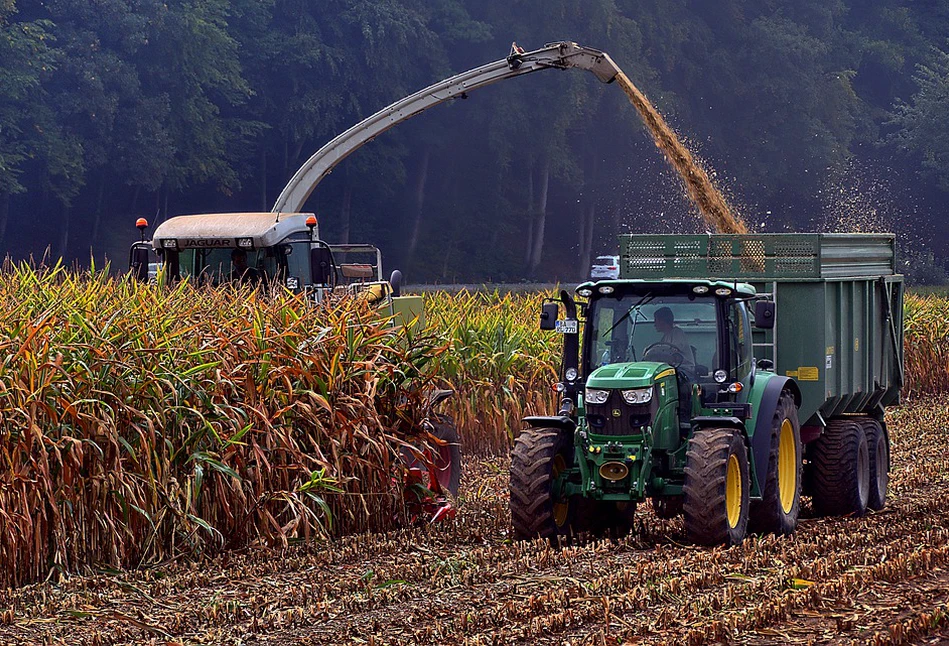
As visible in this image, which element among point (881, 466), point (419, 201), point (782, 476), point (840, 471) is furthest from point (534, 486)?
point (419, 201)

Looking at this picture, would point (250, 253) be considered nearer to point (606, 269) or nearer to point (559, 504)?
point (559, 504)

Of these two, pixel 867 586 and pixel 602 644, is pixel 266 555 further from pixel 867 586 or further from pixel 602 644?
pixel 867 586

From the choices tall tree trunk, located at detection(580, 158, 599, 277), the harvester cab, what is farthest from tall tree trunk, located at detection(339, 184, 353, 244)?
the harvester cab

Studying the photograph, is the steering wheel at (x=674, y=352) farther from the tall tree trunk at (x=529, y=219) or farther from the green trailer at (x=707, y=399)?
the tall tree trunk at (x=529, y=219)

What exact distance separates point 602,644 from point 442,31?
4728cm

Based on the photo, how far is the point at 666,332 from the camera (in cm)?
945

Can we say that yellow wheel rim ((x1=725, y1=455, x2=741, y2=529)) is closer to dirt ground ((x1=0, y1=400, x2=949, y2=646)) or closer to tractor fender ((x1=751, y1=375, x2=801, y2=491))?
dirt ground ((x1=0, y1=400, x2=949, y2=646))

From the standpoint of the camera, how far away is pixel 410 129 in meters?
52.5

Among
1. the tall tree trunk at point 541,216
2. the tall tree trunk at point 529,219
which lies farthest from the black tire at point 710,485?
the tall tree trunk at point 529,219

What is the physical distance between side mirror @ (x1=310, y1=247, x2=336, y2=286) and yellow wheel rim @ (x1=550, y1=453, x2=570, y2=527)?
13.2 feet

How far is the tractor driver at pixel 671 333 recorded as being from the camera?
31.0 feet

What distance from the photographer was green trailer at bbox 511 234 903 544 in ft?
28.8

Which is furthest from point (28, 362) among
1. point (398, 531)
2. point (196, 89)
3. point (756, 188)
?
point (756, 188)

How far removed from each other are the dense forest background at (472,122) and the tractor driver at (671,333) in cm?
2961
